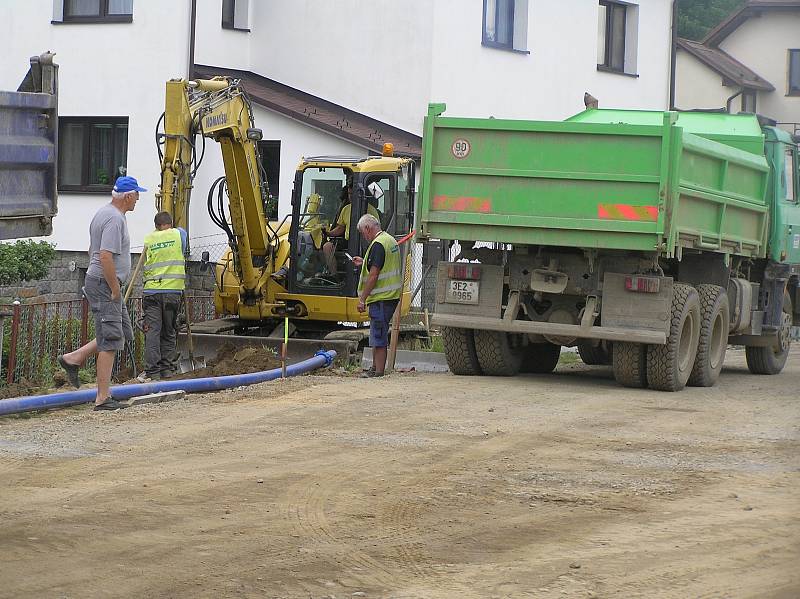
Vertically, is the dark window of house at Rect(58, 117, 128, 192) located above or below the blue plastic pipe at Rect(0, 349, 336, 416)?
above

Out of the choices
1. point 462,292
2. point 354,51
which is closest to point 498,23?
point 354,51

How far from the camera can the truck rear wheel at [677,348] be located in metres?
13.9

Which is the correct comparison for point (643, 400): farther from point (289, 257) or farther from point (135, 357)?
point (135, 357)

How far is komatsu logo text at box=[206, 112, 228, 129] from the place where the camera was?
16.5m

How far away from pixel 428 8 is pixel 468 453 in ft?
48.9

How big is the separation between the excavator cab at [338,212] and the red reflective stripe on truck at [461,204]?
10.4 ft

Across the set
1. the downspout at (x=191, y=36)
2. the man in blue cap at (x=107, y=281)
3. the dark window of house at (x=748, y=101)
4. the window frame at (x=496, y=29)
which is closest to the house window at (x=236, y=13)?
the downspout at (x=191, y=36)

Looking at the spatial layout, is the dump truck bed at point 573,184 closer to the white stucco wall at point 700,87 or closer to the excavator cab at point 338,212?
the excavator cab at point 338,212

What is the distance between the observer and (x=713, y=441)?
34.9 feet

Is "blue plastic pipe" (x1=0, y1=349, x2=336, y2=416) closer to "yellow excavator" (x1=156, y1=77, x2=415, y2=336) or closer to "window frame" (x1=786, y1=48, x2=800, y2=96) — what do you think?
"yellow excavator" (x1=156, y1=77, x2=415, y2=336)

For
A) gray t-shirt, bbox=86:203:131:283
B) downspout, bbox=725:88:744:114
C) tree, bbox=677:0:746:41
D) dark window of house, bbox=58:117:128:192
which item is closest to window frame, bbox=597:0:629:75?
dark window of house, bbox=58:117:128:192

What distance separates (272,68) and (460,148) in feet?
37.3

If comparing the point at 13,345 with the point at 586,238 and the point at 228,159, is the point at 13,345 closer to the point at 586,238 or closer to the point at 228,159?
the point at 228,159

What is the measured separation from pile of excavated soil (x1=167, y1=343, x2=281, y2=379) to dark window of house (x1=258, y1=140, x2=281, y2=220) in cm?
664
